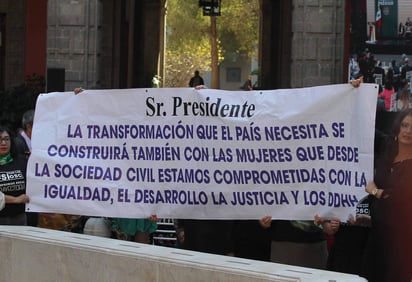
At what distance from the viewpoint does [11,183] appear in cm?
602

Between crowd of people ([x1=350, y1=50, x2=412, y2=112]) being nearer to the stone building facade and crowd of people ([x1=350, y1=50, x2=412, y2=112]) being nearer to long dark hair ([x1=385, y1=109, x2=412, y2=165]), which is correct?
the stone building facade

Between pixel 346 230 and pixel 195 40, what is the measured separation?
45379 mm

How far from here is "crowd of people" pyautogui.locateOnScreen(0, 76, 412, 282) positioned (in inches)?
178

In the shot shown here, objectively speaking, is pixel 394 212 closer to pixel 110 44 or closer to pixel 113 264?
pixel 113 264

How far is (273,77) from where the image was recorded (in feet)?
51.4

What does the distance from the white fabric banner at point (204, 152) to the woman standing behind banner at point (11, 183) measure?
264 mm

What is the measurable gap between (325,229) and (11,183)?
8.59 feet

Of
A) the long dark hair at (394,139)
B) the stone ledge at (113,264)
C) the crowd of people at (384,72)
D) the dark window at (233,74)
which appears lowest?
the stone ledge at (113,264)

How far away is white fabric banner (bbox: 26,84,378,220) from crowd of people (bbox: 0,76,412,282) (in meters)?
0.14

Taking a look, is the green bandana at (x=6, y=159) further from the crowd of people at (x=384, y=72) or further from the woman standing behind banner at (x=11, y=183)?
the crowd of people at (x=384, y=72)

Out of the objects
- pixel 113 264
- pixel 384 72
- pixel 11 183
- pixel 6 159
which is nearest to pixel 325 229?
pixel 113 264

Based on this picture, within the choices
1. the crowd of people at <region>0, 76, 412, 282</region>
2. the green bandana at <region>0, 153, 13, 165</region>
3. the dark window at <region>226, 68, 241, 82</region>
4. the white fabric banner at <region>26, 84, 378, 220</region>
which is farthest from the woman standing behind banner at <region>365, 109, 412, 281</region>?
the dark window at <region>226, 68, 241, 82</region>

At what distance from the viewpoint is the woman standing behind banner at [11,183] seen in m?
5.98

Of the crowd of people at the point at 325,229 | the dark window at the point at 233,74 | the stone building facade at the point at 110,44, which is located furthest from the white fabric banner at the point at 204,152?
the dark window at the point at 233,74
